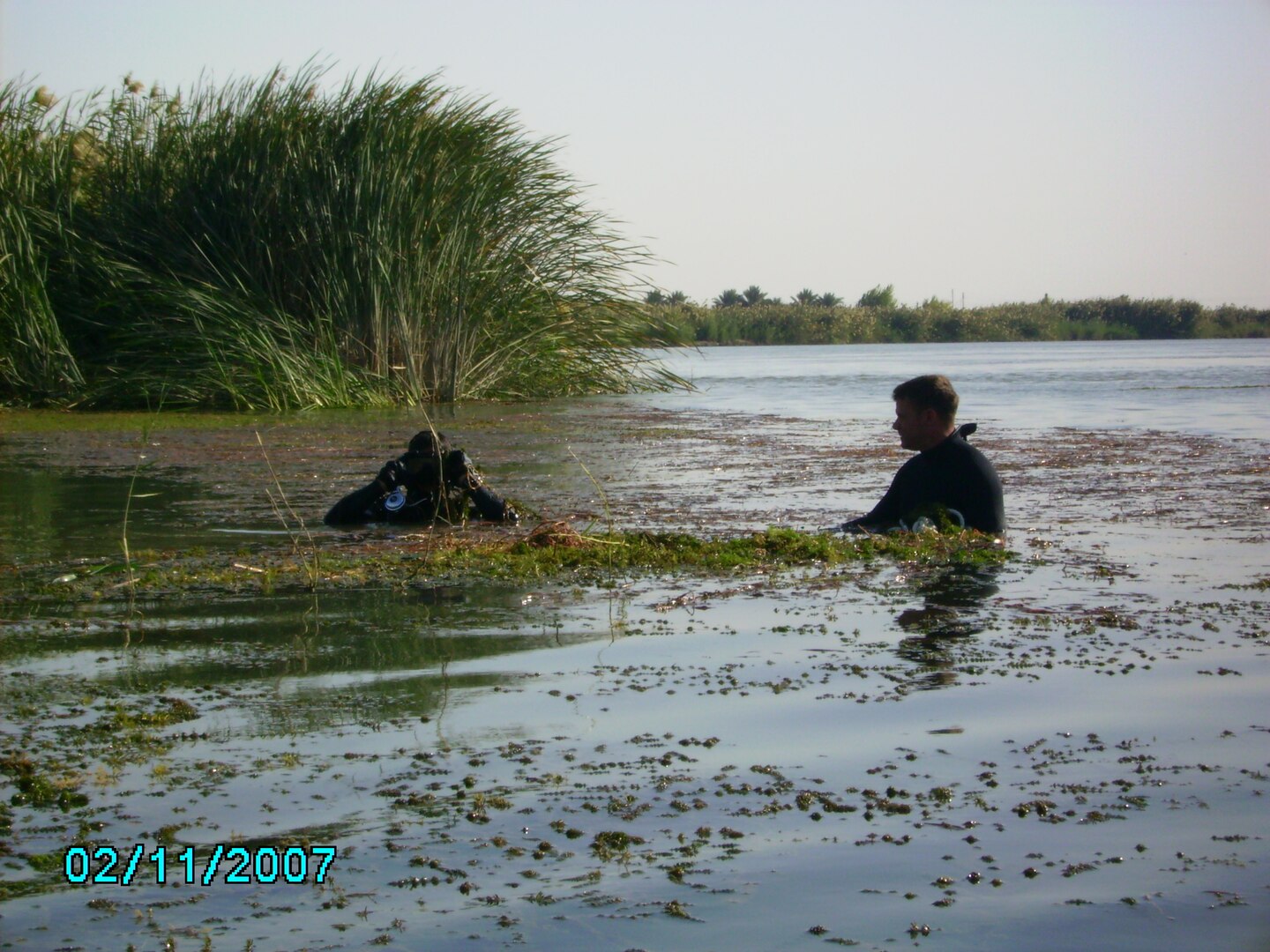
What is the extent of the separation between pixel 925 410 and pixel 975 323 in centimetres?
6338

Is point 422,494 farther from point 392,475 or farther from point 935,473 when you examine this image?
point 935,473

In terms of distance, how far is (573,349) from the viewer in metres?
22.7

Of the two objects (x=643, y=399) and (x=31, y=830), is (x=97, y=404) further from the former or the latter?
(x=31, y=830)

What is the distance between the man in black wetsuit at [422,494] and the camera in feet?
29.2

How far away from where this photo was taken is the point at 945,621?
5.94 metres

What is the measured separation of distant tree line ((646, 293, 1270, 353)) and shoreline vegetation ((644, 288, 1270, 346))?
40mm

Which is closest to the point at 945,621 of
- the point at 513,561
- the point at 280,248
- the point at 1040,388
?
the point at 513,561

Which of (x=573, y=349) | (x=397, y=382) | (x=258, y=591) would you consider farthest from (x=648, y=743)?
(x=573, y=349)

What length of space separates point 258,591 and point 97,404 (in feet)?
45.6

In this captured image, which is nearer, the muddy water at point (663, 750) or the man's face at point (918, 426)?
the muddy water at point (663, 750)

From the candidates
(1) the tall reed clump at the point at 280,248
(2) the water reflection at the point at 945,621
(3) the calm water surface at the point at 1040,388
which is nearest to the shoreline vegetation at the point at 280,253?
(1) the tall reed clump at the point at 280,248

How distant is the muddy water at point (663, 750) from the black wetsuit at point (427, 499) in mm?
316

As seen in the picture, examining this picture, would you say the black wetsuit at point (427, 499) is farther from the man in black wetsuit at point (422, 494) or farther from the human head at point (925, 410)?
the human head at point (925, 410)

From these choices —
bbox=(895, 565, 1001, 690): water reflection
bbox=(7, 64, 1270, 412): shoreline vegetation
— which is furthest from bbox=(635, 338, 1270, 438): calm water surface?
bbox=(895, 565, 1001, 690): water reflection
